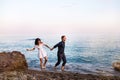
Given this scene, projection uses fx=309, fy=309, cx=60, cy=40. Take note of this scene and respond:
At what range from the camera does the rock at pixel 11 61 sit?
66.0ft

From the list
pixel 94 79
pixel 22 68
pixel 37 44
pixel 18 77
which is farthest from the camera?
pixel 22 68

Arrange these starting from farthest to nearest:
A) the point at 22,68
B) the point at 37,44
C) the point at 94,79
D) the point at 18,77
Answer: the point at 22,68 < the point at 37,44 < the point at 94,79 < the point at 18,77

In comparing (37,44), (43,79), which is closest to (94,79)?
(43,79)

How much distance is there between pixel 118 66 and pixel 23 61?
6830mm

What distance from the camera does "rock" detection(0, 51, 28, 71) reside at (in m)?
20.1

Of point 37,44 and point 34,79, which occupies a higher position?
point 37,44

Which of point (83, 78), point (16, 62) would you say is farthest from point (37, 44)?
point (83, 78)

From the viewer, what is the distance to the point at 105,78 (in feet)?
52.8

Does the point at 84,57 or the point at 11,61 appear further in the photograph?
the point at 84,57

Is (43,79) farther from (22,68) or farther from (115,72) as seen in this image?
(115,72)

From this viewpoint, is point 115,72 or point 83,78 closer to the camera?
point 83,78

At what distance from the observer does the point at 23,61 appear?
2134 centimetres

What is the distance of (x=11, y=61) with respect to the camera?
2050 centimetres

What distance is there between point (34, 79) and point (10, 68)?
608 centimetres
